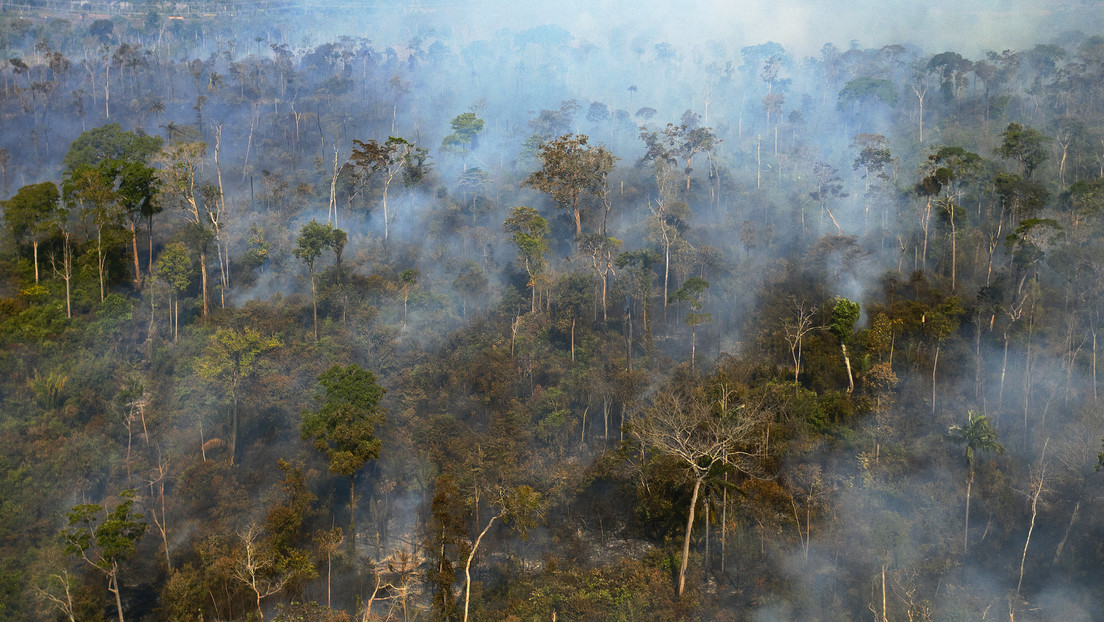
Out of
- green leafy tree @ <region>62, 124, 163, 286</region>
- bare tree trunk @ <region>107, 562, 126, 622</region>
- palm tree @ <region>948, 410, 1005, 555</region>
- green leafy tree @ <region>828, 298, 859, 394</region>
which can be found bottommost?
bare tree trunk @ <region>107, 562, 126, 622</region>

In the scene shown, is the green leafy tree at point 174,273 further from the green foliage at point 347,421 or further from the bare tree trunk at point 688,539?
the bare tree trunk at point 688,539

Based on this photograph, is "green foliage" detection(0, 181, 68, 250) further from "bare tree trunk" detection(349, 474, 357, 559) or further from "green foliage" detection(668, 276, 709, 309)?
"green foliage" detection(668, 276, 709, 309)

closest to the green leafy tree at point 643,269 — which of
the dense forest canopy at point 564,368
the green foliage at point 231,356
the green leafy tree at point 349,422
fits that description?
the dense forest canopy at point 564,368

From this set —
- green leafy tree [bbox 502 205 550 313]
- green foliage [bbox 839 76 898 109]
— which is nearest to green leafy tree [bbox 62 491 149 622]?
green leafy tree [bbox 502 205 550 313]

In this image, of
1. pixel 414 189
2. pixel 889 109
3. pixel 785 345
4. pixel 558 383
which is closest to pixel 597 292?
pixel 558 383

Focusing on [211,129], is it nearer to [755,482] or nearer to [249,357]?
[249,357]
